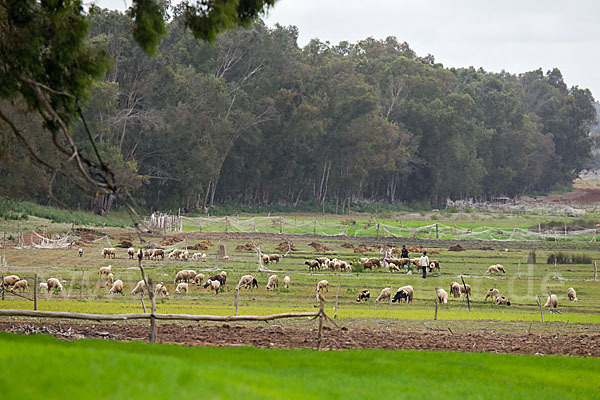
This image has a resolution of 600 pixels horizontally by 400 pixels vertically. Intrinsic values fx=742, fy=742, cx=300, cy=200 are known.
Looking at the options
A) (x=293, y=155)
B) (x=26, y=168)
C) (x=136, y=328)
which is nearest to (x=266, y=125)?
(x=293, y=155)

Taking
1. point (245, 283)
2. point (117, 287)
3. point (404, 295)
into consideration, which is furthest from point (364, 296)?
point (117, 287)

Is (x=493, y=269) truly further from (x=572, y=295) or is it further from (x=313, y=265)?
(x=313, y=265)

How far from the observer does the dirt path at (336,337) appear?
16.6 metres

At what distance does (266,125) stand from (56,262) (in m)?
42.7

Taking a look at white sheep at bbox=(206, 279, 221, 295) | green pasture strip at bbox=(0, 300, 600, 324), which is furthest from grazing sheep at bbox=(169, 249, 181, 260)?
green pasture strip at bbox=(0, 300, 600, 324)

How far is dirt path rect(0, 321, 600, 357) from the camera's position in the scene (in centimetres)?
1661

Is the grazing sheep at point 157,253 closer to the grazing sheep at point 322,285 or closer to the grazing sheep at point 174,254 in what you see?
the grazing sheep at point 174,254

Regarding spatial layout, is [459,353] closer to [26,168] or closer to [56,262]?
[56,262]

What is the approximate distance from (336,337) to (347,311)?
7.77 meters

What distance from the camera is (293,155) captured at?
7619 cm

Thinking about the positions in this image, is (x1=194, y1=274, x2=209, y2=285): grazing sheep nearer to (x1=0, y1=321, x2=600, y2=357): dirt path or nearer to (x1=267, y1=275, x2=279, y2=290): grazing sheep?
(x1=267, y1=275, x2=279, y2=290): grazing sheep

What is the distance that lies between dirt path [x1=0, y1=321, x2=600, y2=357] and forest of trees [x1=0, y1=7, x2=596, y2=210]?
861 inches

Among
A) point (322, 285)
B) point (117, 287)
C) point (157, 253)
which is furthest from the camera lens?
point (157, 253)

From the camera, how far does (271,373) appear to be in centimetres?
1182
